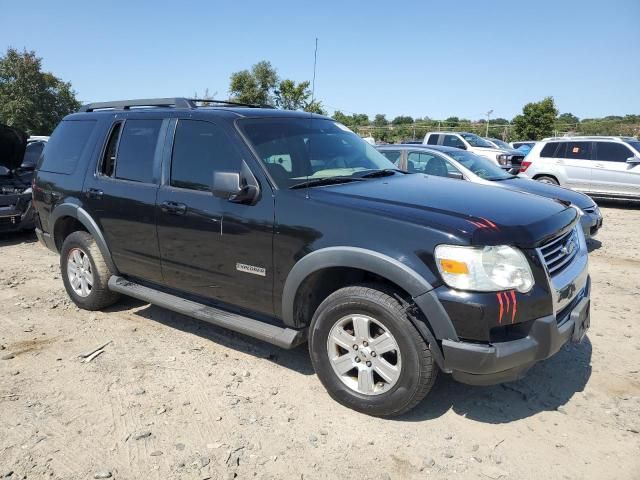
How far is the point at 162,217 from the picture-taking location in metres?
4.03

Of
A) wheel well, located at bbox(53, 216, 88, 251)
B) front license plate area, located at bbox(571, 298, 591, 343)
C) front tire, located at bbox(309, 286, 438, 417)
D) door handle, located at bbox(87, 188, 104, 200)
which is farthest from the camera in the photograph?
wheel well, located at bbox(53, 216, 88, 251)

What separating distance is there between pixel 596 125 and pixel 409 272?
48556 mm

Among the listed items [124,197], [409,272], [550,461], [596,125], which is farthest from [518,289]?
[596,125]

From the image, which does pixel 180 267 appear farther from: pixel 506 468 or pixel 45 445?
pixel 506 468

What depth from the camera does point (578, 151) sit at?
12398 millimetres

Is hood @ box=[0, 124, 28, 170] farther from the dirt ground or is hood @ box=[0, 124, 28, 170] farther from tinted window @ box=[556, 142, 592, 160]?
tinted window @ box=[556, 142, 592, 160]

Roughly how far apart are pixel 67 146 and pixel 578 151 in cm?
1144

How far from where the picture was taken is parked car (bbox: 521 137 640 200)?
11.8m

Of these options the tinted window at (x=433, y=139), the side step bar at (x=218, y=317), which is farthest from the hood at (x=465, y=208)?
the tinted window at (x=433, y=139)

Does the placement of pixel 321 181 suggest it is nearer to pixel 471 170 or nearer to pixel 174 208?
pixel 174 208

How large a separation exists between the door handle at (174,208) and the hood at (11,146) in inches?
209

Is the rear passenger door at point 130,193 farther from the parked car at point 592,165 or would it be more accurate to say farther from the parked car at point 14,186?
the parked car at point 592,165

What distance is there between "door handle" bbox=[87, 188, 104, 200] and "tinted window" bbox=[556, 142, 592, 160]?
11344mm

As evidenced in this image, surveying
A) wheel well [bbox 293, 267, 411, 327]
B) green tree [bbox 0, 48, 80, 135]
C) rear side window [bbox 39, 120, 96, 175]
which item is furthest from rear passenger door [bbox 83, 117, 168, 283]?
green tree [bbox 0, 48, 80, 135]
